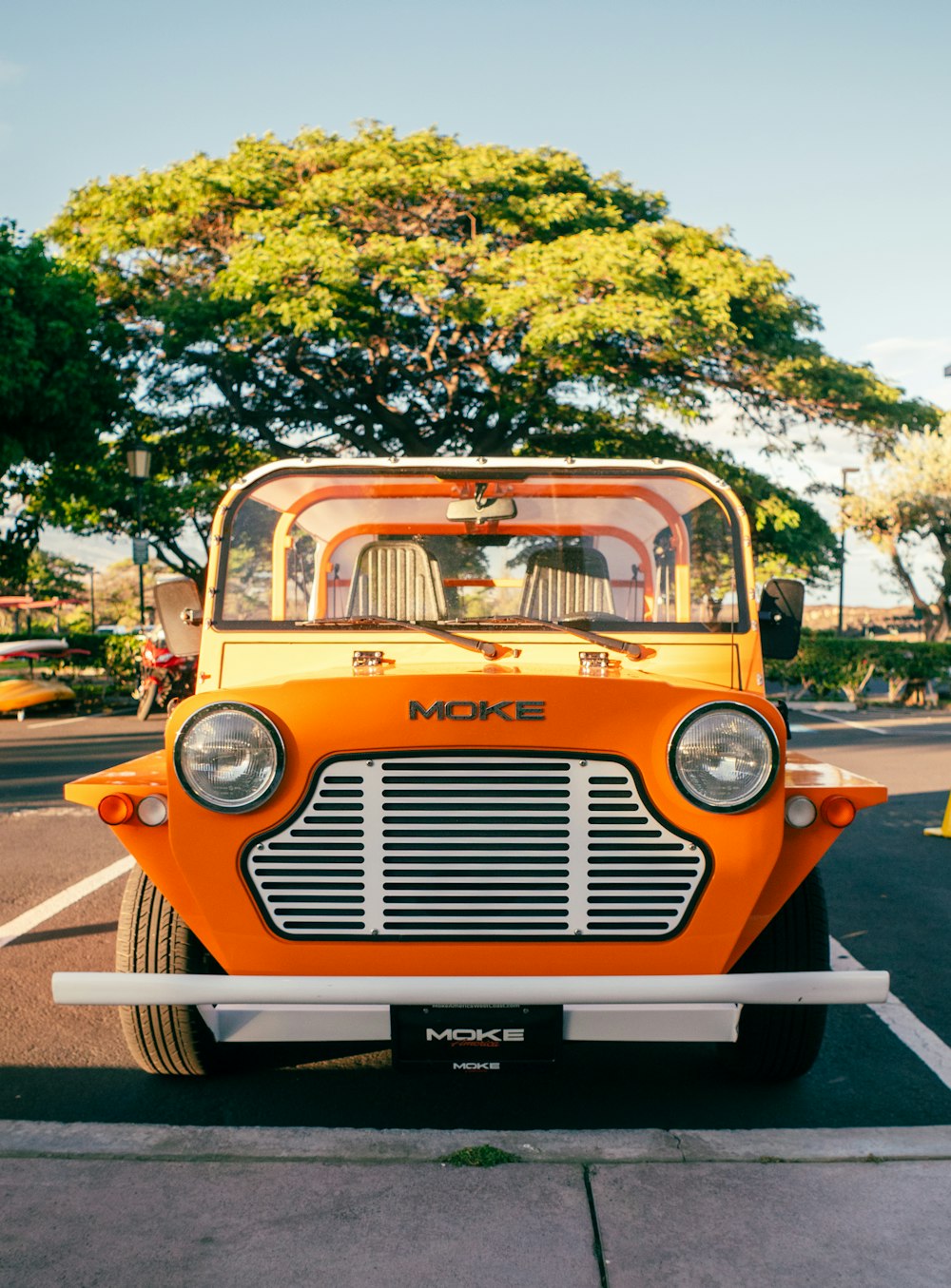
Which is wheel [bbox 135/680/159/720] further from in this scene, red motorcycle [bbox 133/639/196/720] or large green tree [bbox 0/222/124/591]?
large green tree [bbox 0/222/124/591]

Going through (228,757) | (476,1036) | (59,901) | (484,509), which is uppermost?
(484,509)

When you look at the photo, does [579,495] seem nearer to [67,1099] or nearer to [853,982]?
[853,982]

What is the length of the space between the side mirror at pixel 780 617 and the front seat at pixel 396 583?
1.17 meters

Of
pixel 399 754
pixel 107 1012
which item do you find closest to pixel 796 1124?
pixel 399 754

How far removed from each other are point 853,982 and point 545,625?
1.60m

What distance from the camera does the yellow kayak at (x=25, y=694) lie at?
18.3 meters

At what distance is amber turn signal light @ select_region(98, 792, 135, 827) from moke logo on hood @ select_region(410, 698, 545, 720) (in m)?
0.83

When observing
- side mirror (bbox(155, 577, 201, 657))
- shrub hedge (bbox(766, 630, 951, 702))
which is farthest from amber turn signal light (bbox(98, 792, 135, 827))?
shrub hedge (bbox(766, 630, 951, 702))

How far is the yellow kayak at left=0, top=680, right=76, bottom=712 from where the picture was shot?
18.3m

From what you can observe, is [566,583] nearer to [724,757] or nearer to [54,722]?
[724,757]

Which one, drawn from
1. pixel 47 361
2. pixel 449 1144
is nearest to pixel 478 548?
pixel 449 1144

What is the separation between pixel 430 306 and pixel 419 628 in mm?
19638

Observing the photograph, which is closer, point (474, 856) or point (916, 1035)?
point (474, 856)

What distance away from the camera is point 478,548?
179 inches
